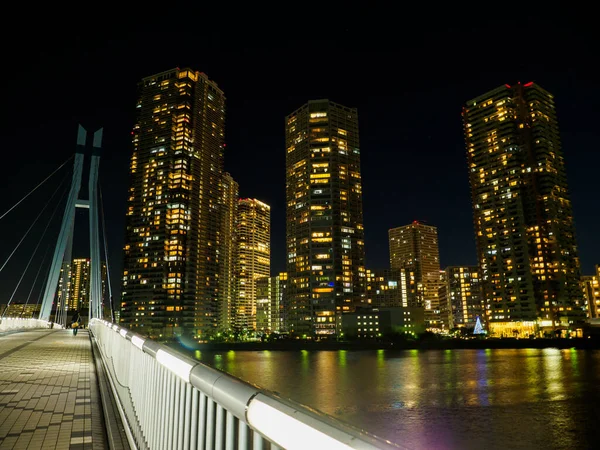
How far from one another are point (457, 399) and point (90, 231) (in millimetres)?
46608

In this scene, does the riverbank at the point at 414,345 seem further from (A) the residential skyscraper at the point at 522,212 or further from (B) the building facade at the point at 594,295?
(B) the building facade at the point at 594,295

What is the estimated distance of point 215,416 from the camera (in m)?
2.57

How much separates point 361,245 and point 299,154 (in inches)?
1696

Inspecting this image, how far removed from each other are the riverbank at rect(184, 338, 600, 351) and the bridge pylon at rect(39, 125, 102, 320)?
89755 mm

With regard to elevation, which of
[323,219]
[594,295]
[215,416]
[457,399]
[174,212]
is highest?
[174,212]

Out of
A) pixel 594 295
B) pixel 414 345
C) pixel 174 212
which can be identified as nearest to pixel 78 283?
pixel 174 212

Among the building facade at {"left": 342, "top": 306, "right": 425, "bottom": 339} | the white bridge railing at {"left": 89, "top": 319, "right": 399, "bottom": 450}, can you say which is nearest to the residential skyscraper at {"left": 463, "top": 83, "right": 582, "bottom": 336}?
the building facade at {"left": 342, "top": 306, "right": 425, "bottom": 339}

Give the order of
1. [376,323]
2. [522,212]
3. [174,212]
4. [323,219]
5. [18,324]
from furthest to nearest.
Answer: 1. [174,212]
2. [323,219]
3. [522,212]
4. [376,323]
5. [18,324]

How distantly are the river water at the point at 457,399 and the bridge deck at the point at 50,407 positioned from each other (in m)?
16.8

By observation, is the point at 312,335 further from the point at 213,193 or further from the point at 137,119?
the point at 137,119

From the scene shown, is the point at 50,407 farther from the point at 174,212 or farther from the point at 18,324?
the point at 174,212

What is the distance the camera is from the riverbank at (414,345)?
426ft

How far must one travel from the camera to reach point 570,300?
14112cm

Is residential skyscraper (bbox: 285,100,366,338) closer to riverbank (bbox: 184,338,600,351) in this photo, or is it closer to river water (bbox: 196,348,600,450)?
riverbank (bbox: 184,338,600,351)
